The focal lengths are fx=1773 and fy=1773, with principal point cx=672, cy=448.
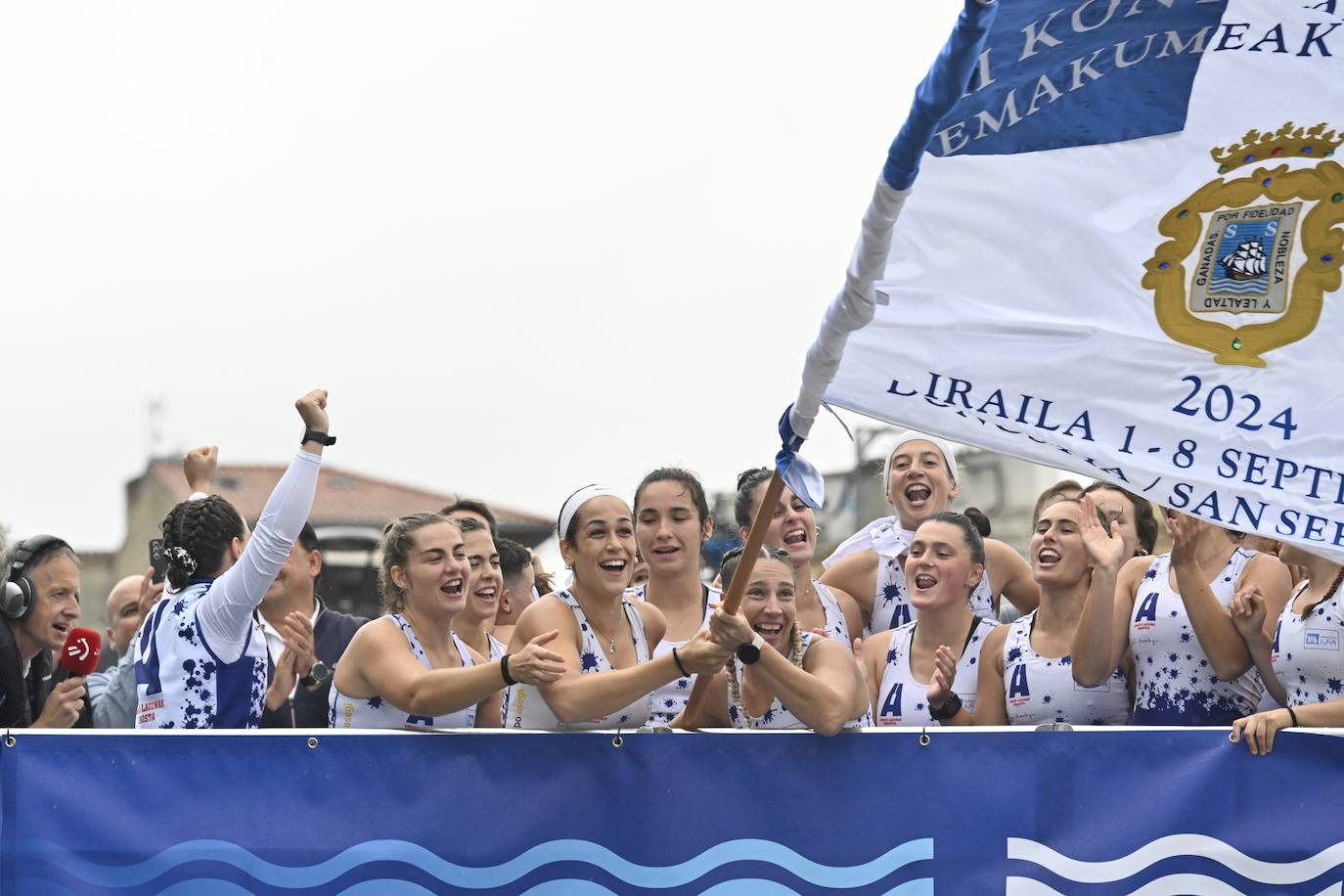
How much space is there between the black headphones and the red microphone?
193 millimetres

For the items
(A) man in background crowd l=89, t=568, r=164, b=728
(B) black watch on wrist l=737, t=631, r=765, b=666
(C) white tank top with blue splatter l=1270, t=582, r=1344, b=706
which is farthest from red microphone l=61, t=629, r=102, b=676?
(C) white tank top with blue splatter l=1270, t=582, r=1344, b=706

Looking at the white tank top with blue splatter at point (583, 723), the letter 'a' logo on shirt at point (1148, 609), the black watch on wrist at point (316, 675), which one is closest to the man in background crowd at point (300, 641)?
the black watch on wrist at point (316, 675)

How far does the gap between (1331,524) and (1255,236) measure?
88 centimetres

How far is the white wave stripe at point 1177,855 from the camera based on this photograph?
224 inches

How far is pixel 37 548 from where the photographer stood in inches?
262

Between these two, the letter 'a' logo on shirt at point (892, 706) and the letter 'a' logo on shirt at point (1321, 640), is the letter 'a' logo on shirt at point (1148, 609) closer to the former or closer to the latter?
the letter 'a' logo on shirt at point (1321, 640)

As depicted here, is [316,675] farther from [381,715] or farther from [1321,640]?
[1321,640]

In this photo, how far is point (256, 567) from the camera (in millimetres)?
5766

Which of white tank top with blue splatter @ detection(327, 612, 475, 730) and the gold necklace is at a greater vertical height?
the gold necklace

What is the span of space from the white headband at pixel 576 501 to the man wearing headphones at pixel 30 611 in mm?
1817

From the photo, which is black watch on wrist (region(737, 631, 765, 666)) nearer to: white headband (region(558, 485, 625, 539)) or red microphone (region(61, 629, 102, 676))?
white headband (region(558, 485, 625, 539))

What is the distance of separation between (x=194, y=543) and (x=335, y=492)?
42.8 m

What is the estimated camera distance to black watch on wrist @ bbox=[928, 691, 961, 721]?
628 centimetres

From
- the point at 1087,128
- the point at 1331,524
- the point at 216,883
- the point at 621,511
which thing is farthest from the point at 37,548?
the point at 1331,524
